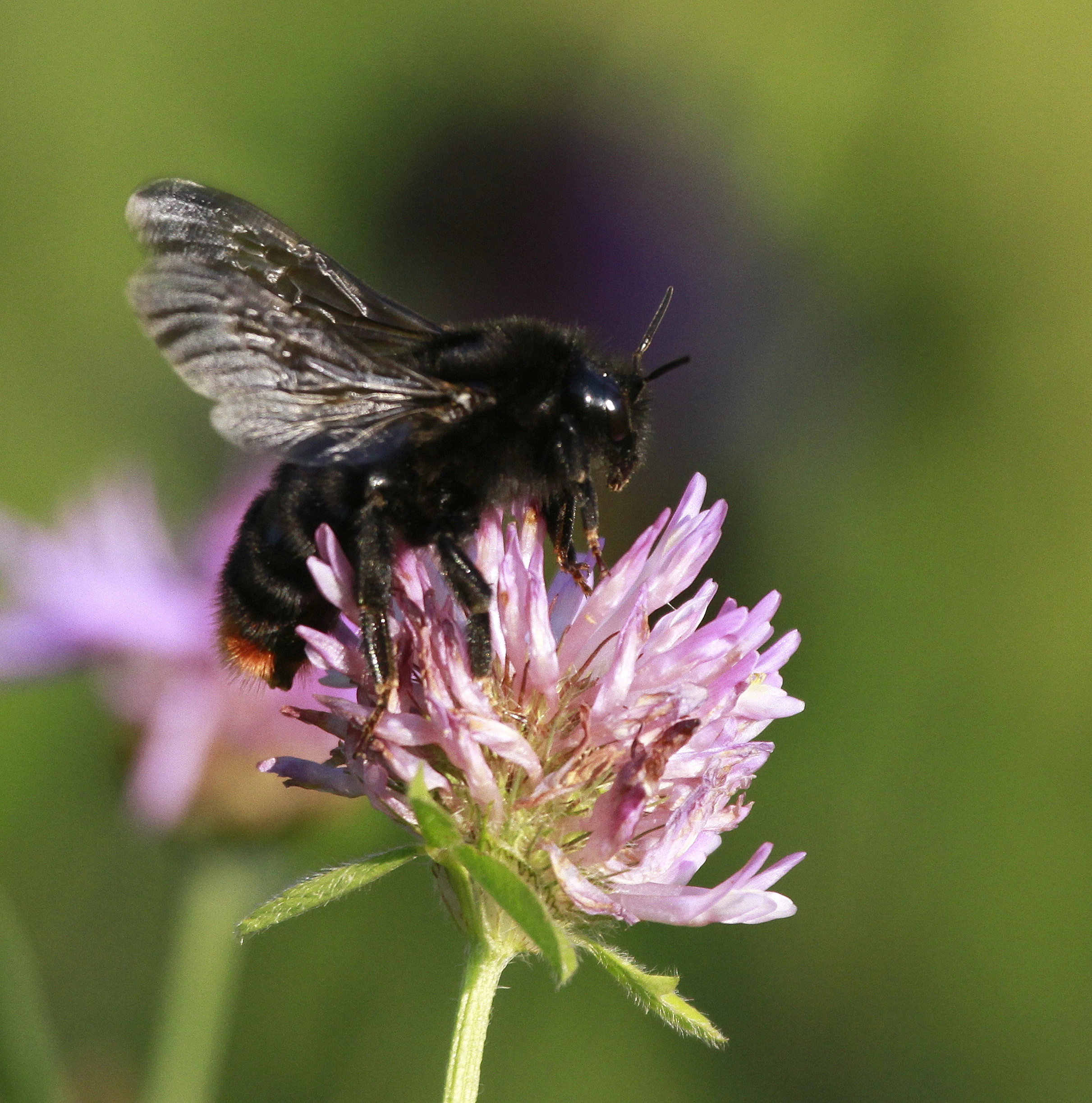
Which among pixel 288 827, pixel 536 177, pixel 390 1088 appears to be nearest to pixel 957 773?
pixel 390 1088

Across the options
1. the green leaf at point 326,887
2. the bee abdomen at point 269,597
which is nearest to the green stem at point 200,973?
the bee abdomen at point 269,597

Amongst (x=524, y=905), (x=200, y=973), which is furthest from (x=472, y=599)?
(x=200, y=973)

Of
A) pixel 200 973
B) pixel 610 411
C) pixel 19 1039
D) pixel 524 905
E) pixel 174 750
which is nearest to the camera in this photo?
→ pixel 524 905

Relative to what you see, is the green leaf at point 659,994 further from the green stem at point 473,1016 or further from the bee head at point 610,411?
the bee head at point 610,411

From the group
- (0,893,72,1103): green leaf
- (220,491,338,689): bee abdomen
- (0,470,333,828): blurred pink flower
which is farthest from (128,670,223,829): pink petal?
(220,491,338,689): bee abdomen

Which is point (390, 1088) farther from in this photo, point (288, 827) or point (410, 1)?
point (410, 1)

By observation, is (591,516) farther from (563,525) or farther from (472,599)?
(472,599)
